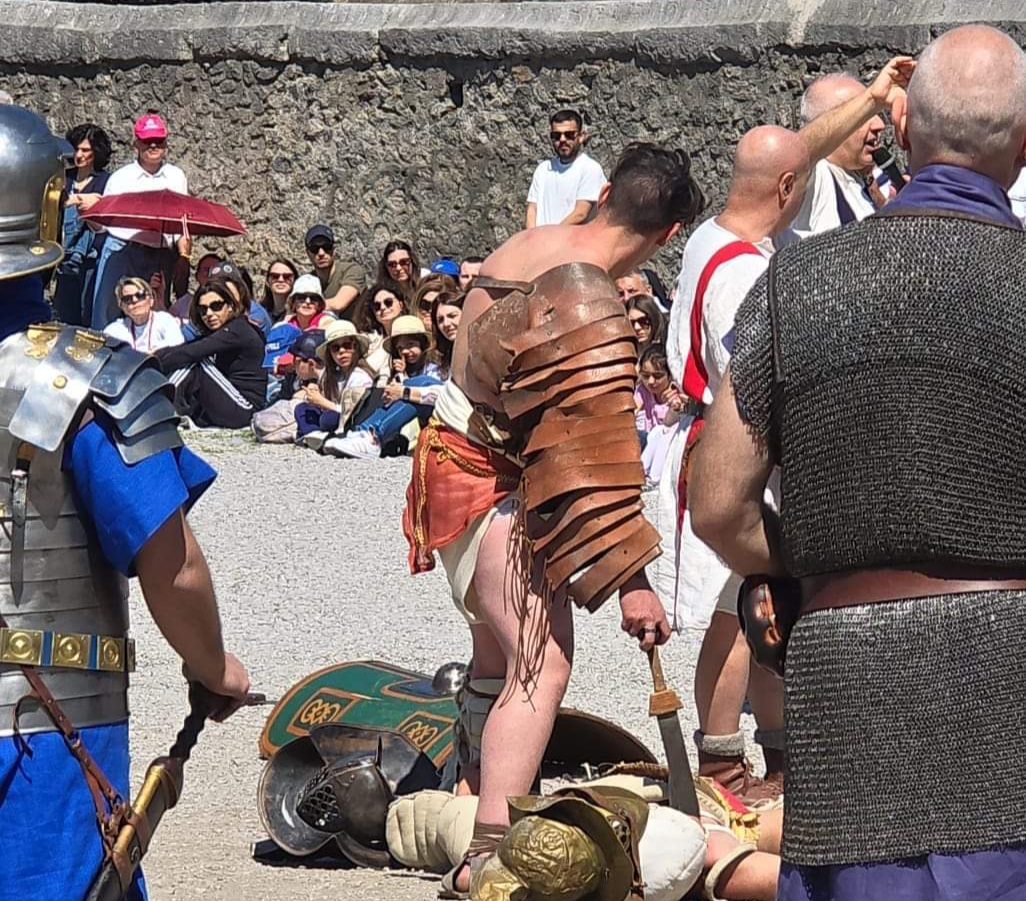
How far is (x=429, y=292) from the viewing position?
38.2ft

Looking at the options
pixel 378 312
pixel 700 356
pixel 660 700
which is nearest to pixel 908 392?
pixel 660 700

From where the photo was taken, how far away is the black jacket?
1210 centimetres

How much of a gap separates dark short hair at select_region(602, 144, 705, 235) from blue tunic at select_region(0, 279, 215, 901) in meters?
1.83

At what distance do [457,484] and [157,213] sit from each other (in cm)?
972

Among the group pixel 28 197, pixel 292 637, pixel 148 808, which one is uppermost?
pixel 28 197

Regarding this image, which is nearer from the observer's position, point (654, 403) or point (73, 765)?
point (73, 765)

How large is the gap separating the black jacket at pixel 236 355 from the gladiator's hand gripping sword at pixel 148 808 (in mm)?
8586

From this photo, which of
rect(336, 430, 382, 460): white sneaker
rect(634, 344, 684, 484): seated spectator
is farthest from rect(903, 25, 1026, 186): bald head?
rect(336, 430, 382, 460): white sneaker

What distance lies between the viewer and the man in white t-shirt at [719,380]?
5.30 metres

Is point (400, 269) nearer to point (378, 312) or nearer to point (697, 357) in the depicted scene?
point (378, 312)

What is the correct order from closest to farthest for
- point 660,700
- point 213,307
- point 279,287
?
point 660,700 < point 213,307 < point 279,287

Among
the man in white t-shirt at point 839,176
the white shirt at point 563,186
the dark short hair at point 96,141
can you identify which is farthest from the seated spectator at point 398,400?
the dark short hair at point 96,141

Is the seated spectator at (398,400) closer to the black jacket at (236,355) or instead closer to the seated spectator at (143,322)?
the black jacket at (236,355)

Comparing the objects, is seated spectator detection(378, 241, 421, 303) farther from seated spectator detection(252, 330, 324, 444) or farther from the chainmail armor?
the chainmail armor
